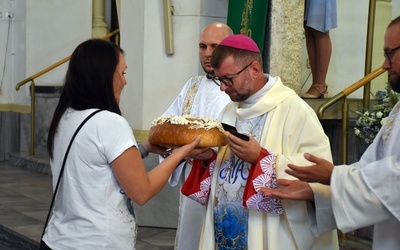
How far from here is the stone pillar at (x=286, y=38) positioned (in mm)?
6242

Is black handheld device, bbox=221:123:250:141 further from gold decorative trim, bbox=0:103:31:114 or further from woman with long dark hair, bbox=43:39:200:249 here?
gold decorative trim, bbox=0:103:31:114

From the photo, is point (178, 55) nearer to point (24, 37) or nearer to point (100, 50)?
point (100, 50)

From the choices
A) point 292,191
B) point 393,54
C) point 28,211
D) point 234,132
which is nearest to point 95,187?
point 234,132

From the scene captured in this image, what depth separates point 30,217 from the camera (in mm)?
7223

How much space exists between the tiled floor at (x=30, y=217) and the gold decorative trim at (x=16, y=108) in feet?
5.29

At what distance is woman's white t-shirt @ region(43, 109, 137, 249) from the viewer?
120 inches

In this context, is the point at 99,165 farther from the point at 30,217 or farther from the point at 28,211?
the point at 28,211

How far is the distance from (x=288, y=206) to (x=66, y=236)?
3.29 ft

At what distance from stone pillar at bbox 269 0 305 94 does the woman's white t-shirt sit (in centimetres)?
335

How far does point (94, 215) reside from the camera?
3074mm

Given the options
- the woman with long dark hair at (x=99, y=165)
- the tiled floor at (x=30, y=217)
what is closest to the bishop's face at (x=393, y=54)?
the woman with long dark hair at (x=99, y=165)

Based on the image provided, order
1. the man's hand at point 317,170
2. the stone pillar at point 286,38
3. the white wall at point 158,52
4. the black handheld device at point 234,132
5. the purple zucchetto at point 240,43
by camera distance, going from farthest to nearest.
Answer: the white wall at point 158,52 < the stone pillar at point 286,38 < the purple zucchetto at point 240,43 < the black handheld device at point 234,132 < the man's hand at point 317,170

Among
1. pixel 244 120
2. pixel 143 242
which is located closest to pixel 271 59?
pixel 143 242

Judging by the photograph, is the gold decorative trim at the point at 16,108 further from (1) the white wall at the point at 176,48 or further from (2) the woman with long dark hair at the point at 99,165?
(2) the woman with long dark hair at the point at 99,165
